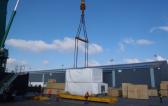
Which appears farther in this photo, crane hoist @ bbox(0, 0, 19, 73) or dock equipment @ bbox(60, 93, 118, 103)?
crane hoist @ bbox(0, 0, 19, 73)

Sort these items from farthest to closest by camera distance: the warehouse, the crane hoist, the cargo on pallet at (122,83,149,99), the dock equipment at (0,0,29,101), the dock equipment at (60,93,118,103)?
the warehouse
the cargo on pallet at (122,83,149,99)
the crane hoist
the dock equipment at (60,93,118,103)
the dock equipment at (0,0,29,101)

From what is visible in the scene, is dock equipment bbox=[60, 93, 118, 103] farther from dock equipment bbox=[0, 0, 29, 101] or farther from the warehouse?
the warehouse

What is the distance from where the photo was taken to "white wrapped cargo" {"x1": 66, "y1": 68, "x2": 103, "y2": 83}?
2247 centimetres

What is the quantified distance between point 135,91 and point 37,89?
1257 centimetres

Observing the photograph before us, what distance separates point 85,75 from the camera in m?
22.9

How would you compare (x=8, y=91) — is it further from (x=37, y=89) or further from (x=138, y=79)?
(x=138, y=79)

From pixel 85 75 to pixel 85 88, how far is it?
4.75 ft

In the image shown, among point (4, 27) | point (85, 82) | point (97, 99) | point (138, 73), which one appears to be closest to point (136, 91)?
point (85, 82)

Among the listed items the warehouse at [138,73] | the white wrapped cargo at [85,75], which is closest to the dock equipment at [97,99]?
the white wrapped cargo at [85,75]

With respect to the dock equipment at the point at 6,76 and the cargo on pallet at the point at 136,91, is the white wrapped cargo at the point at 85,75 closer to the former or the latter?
the cargo on pallet at the point at 136,91

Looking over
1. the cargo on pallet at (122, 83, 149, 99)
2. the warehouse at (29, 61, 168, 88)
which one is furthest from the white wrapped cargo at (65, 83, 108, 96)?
the warehouse at (29, 61, 168, 88)

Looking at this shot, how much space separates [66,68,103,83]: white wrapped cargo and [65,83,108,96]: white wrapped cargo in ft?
1.62

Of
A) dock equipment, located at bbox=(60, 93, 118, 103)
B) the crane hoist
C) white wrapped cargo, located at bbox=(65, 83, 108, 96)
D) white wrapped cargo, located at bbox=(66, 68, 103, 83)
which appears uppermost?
the crane hoist

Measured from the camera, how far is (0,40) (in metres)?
22.8
